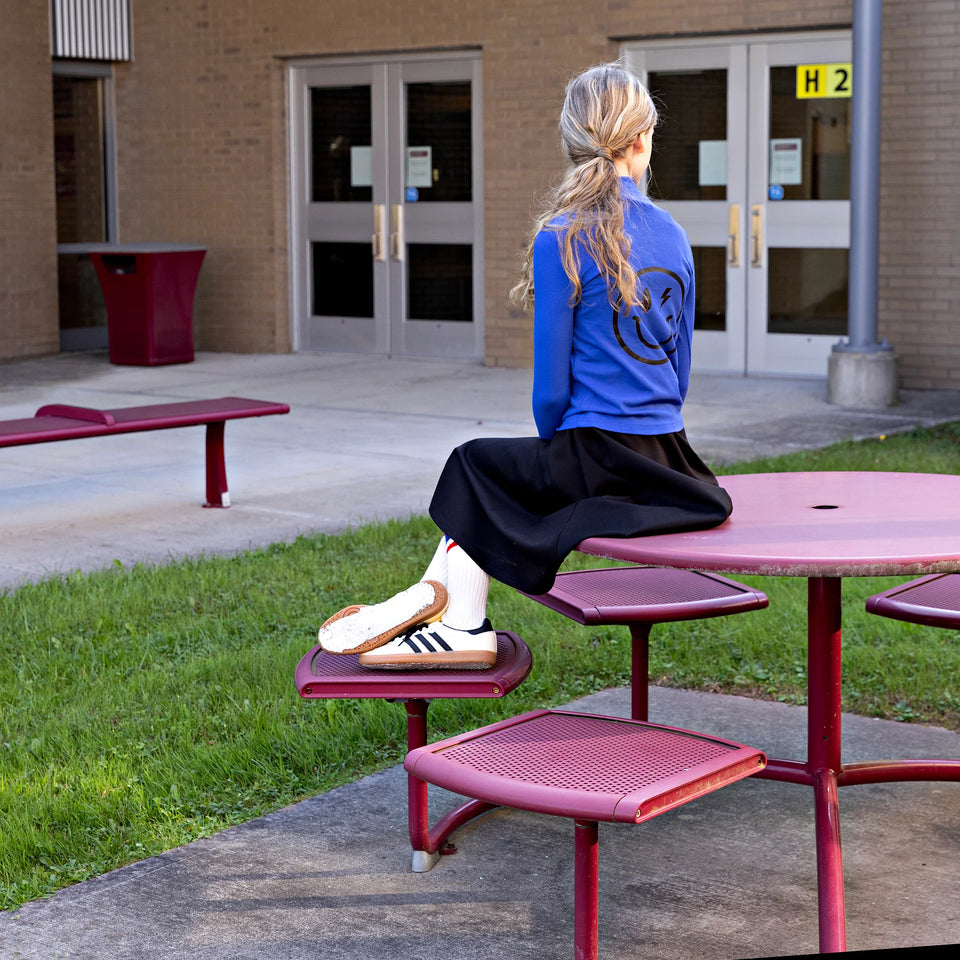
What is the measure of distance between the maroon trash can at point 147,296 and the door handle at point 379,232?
158 cm

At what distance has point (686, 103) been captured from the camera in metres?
13.2

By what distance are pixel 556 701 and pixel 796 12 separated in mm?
8971

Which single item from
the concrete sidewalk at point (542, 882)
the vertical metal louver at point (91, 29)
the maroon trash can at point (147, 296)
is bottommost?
the concrete sidewalk at point (542, 882)

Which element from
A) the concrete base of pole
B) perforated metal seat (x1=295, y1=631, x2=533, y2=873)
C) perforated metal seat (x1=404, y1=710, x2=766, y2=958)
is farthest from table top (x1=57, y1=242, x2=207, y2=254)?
perforated metal seat (x1=404, y1=710, x2=766, y2=958)

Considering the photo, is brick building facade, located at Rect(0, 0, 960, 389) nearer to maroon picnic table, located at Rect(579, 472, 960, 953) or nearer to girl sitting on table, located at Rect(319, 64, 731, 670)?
maroon picnic table, located at Rect(579, 472, 960, 953)

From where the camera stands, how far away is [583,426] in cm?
352

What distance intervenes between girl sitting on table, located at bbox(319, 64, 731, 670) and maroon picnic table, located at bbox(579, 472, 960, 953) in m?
0.13

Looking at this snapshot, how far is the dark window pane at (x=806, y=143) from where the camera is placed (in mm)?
12562

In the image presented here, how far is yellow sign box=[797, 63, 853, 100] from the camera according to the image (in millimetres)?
12461

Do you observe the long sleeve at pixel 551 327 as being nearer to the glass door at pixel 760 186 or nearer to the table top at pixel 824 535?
the table top at pixel 824 535

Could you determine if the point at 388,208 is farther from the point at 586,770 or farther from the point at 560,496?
the point at 586,770

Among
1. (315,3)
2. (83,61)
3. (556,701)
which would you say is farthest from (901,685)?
(83,61)

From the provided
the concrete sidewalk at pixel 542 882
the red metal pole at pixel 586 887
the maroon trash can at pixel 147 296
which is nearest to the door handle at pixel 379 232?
the maroon trash can at pixel 147 296

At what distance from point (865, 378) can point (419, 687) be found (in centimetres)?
865
